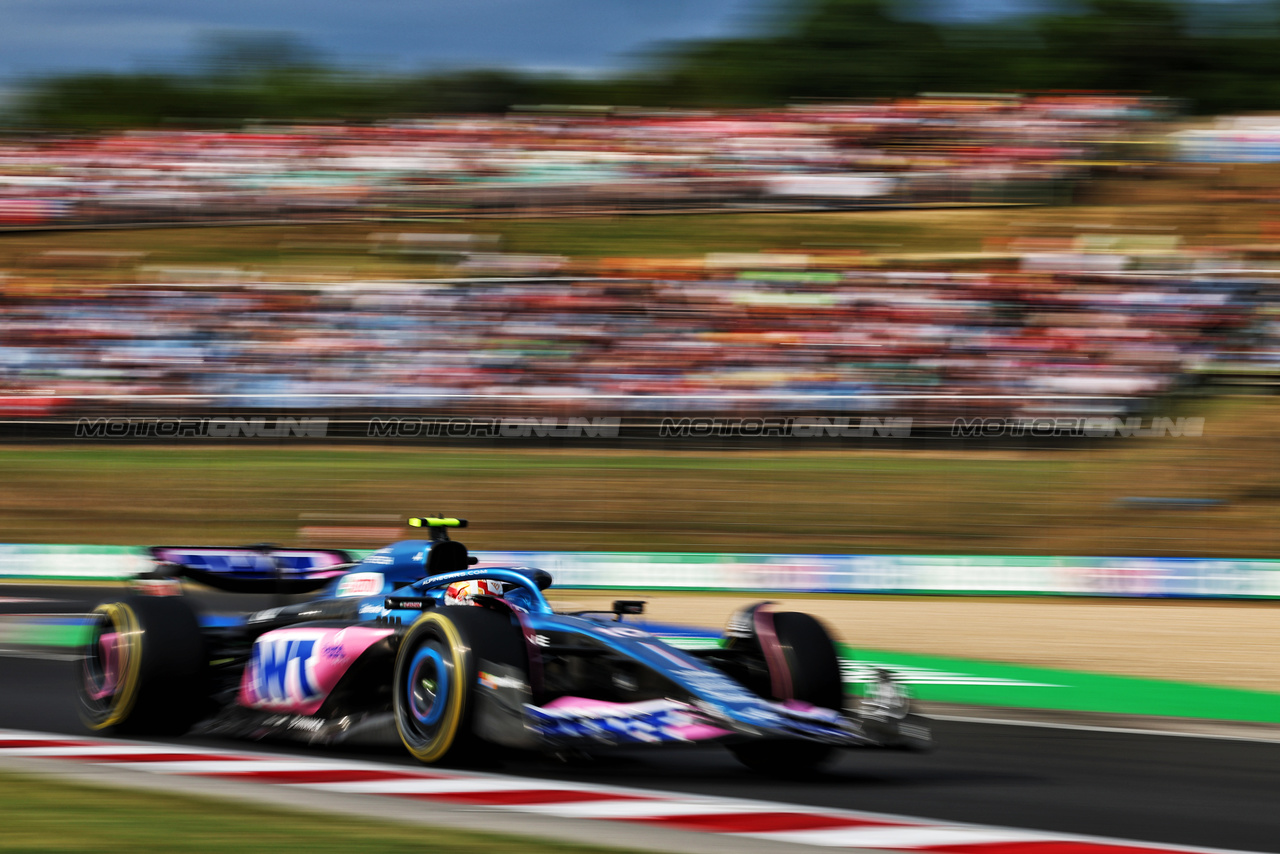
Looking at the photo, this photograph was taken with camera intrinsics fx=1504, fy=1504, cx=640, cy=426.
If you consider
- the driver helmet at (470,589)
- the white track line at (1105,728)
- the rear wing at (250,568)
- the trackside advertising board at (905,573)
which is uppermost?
the driver helmet at (470,589)

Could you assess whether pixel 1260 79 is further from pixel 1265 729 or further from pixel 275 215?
pixel 1265 729

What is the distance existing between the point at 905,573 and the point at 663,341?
6347 millimetres

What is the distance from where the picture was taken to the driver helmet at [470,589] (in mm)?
6035

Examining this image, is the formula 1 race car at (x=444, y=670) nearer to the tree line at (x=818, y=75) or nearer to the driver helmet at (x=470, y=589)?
the driver helmet at (x=470, y=589)

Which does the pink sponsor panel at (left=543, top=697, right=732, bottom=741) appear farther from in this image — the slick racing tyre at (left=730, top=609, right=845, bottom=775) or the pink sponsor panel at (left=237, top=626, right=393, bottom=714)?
the pink sponsor panel at (left=237, top=626, right=393, bottom=714)

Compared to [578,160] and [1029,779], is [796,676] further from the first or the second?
[578,160]

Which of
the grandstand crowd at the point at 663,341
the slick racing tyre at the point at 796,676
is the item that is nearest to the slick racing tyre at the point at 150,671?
the slick racing tyre at the point at 796,676

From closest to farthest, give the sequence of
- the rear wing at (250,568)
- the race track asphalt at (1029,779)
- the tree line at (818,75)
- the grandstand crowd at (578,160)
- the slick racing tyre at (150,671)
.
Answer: the race track asphalt at (1029,779) < the slick racing tyre at (150,671) < the rear wing at (250,568) < the grandstand crowd at (578,160) < the tree line at (818,75)

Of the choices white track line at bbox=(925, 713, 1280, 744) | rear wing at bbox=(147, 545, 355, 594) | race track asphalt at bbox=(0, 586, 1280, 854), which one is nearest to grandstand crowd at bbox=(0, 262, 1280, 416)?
white track line at bbox=(925, 713, 1280, 744)

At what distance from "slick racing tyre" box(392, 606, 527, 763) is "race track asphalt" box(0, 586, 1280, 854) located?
8.7 inches

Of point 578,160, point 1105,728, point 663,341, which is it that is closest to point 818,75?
point 578,160

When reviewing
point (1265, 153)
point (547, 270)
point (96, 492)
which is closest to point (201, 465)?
point (96, 492)

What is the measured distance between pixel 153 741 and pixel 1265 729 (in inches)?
209

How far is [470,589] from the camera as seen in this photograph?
6086 millimetres
